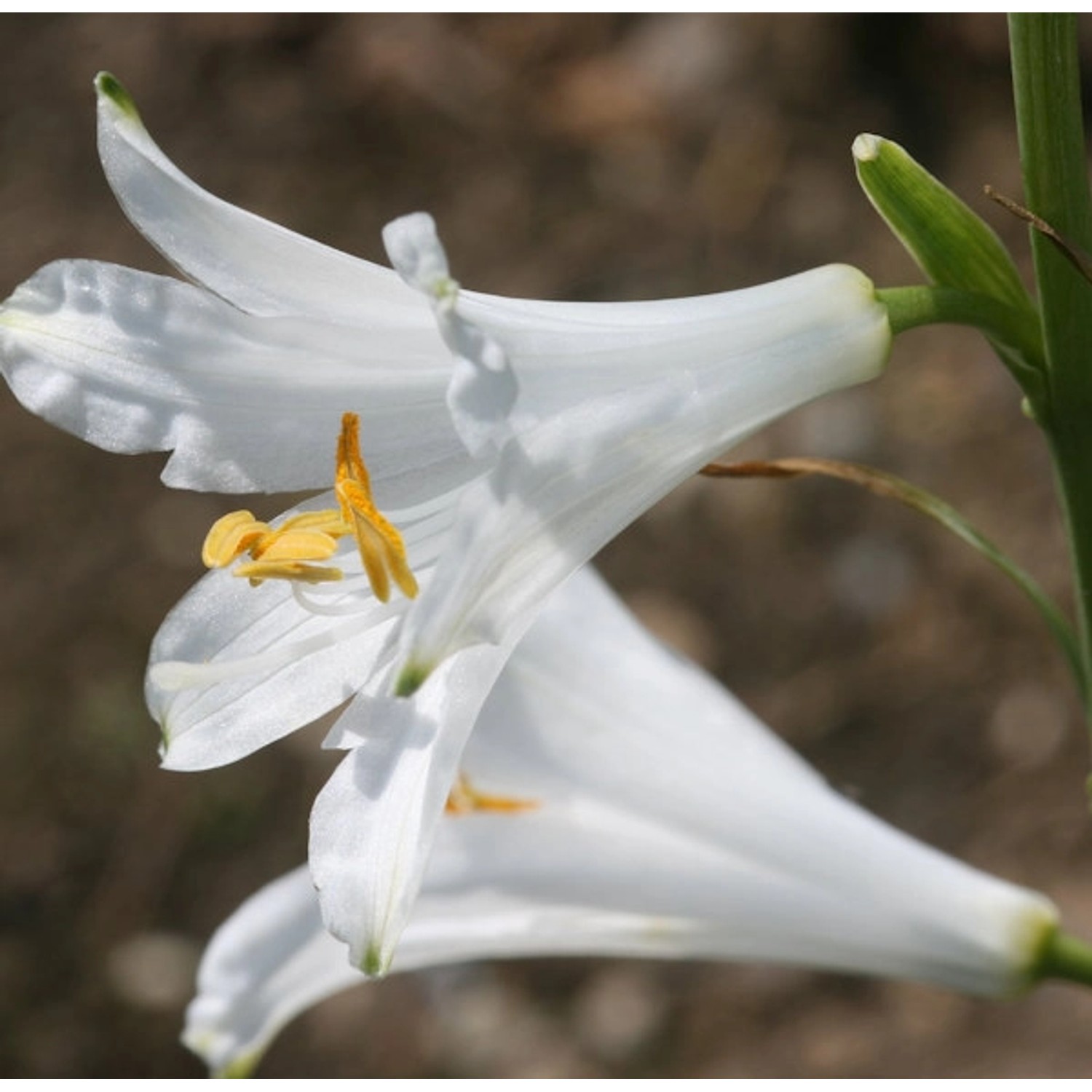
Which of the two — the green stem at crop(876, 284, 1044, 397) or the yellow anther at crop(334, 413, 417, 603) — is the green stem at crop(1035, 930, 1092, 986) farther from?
the yellow anther at crop(334, 413, 417, 603)

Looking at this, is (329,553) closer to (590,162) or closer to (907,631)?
(907,631)

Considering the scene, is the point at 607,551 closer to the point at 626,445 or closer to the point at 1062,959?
the point at 1062,959

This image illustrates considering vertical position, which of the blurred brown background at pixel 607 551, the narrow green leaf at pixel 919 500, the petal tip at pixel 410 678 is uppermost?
the blurred brown background at pixel 607 551

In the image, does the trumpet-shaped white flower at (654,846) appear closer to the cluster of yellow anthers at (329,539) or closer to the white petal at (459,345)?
the cluster of yellow anthers at (329,539)

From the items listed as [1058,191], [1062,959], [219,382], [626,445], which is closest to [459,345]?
[626,445]

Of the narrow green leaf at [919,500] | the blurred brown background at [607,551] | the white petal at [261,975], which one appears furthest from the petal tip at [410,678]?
the blurred brown background at [607,551]

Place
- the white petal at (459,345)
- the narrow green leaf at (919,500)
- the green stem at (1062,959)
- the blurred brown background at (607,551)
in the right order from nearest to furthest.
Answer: the white petal at (459,345)
the narrow green leaf at (919,500)
the green stem at (1062,959)
the blurred brown background at (607,551)

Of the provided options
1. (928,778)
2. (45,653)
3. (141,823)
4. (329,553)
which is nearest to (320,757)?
(141,823)

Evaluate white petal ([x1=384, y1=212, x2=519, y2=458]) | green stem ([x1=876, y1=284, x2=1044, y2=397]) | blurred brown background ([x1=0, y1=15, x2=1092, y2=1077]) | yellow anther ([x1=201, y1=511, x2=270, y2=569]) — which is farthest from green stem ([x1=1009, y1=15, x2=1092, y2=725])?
blurred brown background ([x1=0, y1=15, x2=1092, y2=1077])
